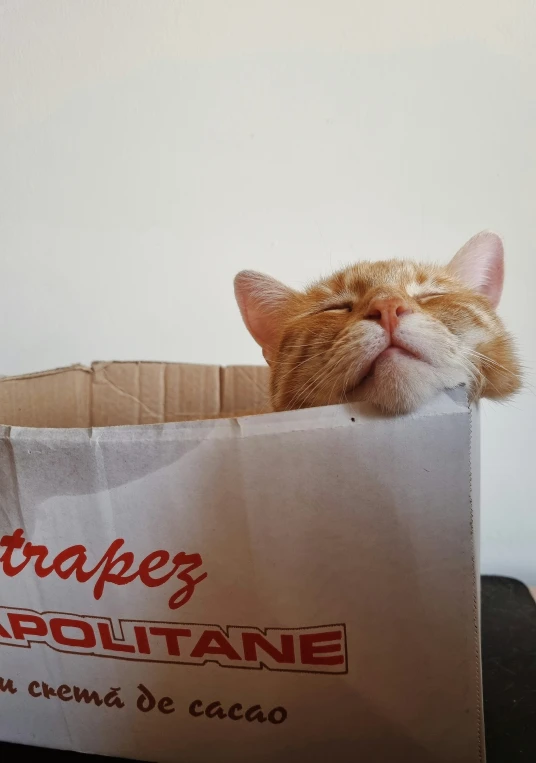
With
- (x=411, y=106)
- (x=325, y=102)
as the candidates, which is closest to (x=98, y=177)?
(x=325, y=102)

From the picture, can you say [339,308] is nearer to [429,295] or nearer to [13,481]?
[429,295]

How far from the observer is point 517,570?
1.36 meters

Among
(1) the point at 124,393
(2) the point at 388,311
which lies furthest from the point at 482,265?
(1) the point at 124,393

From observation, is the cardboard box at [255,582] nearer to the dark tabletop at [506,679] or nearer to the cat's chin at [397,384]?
the cat's chin at [397,384]

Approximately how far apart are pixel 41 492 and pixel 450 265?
78 centimetres

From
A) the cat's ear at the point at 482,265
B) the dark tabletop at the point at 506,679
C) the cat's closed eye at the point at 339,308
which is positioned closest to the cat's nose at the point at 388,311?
the cat's closed eye at the point at 339,308

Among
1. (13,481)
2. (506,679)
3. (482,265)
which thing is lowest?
(506,679)

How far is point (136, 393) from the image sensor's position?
114cm

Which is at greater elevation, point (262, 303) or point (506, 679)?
point (262, 303)

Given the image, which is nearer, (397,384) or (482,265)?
(397,384)

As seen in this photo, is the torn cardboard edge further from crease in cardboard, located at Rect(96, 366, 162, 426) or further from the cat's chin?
the cat's chin

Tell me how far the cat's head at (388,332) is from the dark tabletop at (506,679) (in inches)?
20.1

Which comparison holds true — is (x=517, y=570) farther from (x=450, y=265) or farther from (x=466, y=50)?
(x=466, y=50)

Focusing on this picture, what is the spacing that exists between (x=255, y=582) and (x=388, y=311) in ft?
1.20
